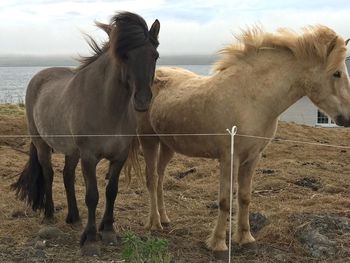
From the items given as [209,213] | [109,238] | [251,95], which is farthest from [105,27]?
[209,213]

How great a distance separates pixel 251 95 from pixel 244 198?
3.69 ft

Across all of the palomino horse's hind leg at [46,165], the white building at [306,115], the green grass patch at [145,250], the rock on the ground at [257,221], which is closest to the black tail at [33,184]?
the palomino horse's hind leg at [46,165]

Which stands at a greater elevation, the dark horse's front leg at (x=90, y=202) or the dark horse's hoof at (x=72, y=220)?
the dark horse's front leg at (x=90, y=202)

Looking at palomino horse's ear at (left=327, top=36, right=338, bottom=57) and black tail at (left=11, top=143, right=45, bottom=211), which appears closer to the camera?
palomino horse's ear at (left=327, top=36, right=338, bottom=57)

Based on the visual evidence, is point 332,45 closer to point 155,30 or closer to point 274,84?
point 274,84

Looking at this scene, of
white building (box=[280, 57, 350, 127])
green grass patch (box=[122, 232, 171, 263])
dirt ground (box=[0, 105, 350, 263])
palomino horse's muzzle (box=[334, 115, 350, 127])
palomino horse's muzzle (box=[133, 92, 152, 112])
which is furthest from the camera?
white building (box=[280, 57, 350, 127])

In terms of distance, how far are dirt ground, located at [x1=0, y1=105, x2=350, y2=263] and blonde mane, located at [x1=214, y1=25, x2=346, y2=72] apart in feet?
5.92

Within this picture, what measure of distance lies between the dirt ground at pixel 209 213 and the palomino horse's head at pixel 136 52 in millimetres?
1636

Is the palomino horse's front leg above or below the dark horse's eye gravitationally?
below

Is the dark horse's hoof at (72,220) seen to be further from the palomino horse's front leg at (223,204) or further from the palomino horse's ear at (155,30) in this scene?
the palomino horse's ear at (155,30)

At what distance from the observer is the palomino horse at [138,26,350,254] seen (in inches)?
183

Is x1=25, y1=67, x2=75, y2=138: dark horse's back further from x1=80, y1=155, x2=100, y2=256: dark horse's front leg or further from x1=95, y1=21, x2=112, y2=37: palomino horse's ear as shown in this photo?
x1=80, y1=155, x2=100, y2=256: dark horse's front leg

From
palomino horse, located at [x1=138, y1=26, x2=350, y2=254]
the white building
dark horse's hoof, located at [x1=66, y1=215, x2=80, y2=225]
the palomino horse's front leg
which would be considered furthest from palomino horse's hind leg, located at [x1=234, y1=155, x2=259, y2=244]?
the white building

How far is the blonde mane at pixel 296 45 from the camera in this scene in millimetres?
4633
